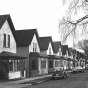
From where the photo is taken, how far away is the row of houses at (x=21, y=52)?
26.1 m

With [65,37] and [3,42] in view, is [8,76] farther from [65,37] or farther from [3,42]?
[65,37]

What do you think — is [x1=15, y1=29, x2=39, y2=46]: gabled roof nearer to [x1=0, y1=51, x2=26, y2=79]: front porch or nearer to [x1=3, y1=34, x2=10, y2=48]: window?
[x1=3, y1=34, x2=10, y2=48]: window

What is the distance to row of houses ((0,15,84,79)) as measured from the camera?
2614 cm

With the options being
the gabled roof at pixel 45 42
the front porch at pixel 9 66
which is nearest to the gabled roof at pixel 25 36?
the gabled roof at pixel 45 42

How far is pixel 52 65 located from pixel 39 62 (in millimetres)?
11483

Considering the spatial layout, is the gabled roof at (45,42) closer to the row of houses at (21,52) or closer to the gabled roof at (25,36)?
the row of houses at (21,52)

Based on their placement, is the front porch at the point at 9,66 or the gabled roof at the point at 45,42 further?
the gabled roof at the point at 45,42

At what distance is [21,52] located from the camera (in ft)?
118

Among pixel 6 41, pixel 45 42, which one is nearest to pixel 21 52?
pixel 6 41

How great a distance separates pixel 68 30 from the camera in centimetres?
1772

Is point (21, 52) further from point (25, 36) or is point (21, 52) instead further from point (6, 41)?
point (6, 41)

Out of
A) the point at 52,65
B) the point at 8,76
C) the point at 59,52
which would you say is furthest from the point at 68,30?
the point at 59,52

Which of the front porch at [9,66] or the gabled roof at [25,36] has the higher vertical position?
Result: the gabled roof at [25,36]

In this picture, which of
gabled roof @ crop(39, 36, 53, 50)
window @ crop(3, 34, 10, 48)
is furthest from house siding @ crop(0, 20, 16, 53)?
gabled roof @ crop(39, 36, 53, 50)
